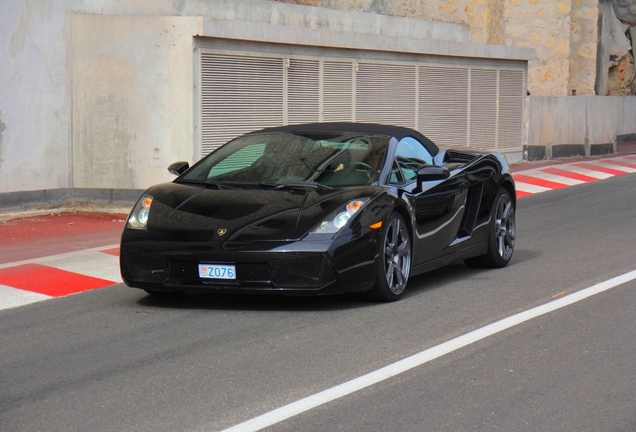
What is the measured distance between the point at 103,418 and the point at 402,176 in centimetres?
420

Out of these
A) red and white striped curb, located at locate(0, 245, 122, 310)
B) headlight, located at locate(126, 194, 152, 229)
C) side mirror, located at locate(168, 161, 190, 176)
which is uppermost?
side mirror, located at locate(168, 161, 190, 176)

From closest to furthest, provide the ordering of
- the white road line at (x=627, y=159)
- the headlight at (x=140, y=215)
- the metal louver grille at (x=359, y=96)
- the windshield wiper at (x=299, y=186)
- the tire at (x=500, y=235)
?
the headlight at (x=140, y=215)
the windshield wiper at (x=299, y=186)
the tire at (x=500, y=235)
the metal louver grille at (x=359, y=96)
the white road line at (x=627, y=159)

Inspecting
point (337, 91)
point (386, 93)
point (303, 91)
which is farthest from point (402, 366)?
point (386, 93)

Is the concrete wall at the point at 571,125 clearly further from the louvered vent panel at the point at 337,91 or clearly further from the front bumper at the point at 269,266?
the front bumper at the point at 269,266

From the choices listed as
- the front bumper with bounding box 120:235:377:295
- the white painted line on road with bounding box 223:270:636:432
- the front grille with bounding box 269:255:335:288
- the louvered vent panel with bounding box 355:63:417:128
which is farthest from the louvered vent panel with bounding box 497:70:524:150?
the front grille with bounding box 269:255:335:288

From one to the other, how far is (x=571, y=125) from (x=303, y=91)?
35.5 feet

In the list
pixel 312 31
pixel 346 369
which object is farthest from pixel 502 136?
pixel 346 369

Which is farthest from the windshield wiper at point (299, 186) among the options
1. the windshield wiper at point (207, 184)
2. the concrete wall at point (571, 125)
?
the concrete wall at point (571, 125)

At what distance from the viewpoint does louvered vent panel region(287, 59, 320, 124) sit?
1731 centimetres

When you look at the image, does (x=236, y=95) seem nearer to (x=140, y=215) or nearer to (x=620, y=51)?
(x=140, y=215)

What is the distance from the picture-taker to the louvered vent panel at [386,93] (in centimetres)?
1925

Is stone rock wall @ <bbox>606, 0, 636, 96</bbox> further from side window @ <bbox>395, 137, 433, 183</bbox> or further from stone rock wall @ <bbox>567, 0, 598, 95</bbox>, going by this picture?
side window @ <bbox>395, 137, 433, 183</bbox>

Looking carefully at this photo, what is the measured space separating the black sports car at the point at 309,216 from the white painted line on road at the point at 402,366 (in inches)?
43.1

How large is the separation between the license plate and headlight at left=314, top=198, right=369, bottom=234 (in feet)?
2.19
